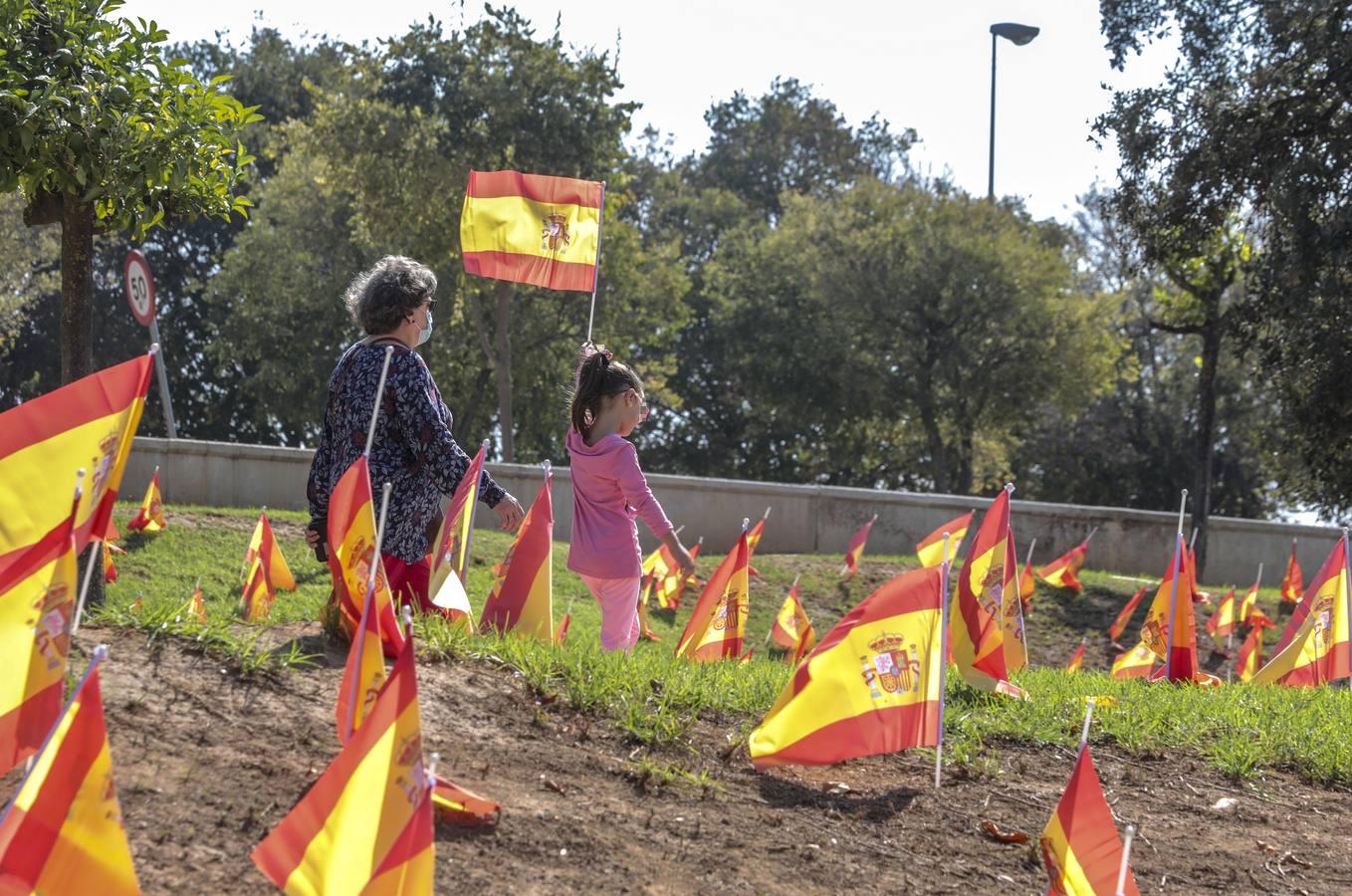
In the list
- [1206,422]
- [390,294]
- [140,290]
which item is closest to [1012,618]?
[390,294]

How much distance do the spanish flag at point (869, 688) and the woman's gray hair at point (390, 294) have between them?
6.38ft

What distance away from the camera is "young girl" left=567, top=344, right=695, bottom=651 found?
584 cm

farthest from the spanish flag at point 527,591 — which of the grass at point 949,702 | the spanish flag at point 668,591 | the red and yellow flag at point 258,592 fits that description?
the spanish flag at point 668,591

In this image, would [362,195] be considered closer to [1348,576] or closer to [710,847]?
[1348,576]

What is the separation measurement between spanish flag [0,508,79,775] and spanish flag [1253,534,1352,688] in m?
6.71

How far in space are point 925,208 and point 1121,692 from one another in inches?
919

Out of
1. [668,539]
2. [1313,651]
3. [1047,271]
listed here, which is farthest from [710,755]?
[1047,271]

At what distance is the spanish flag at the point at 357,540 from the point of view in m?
4.39

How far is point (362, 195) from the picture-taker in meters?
21.0

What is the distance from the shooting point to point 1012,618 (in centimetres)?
715

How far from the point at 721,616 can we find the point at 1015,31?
811 inches

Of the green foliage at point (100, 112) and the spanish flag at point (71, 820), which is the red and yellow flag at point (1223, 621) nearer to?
the green foliage at point (100, 112)

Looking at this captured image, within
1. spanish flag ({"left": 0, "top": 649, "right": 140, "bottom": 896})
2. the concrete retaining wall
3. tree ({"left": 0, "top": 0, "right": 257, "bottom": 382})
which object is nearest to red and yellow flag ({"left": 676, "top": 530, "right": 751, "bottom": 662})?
tree ({"left": 0, "top": 0, "right": 257, "bottom": 382})

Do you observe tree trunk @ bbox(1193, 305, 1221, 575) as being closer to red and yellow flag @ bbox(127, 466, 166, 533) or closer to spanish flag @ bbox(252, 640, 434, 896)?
red and yellow flag @ bbox(127, 466, 166, 533)
